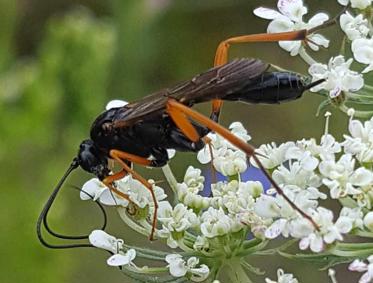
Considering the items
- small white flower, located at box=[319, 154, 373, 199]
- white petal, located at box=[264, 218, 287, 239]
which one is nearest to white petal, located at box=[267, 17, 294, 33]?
small white flower, located at box=[319, 154, 373, 199]

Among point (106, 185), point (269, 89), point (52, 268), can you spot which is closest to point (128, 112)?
point (106, 185)

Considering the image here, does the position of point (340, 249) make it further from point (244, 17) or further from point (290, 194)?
point (244, 17)

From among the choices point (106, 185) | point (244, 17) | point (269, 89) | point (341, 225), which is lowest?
point (341, 225)

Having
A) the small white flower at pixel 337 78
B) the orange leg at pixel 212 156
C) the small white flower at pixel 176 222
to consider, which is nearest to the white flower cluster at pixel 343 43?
the small white flower at pixel 337 78

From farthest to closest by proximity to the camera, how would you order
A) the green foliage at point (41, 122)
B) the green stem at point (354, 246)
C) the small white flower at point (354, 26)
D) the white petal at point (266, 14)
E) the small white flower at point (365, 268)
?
the green foliage at point (41, 122) < the white petal at point (266, 14) < the small white flower at point (354, 26) < the green stem at point (354, 246) < the small white flower at point (365, 268)

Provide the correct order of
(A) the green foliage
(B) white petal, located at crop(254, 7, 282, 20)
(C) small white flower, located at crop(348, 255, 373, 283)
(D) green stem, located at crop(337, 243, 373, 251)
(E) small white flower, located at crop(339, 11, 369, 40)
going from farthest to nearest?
(A) the green foliage < (B) white petal, located at crop(254, 7, 282, 20) < (E) small white flower, located at crop(339, 11, 369, 40) < (D) green stem, located at crop(337, 243, 373, 251) < (C) small white flower, located at crop(348, 255, 373, 283)

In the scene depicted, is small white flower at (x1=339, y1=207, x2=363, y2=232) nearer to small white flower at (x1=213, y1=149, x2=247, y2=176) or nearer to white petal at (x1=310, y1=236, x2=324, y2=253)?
white petal at (x1=310, y1=236, x2=324, y2=253)

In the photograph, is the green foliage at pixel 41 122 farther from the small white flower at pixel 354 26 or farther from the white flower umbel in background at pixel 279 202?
the small white flower at pixel 354 26
